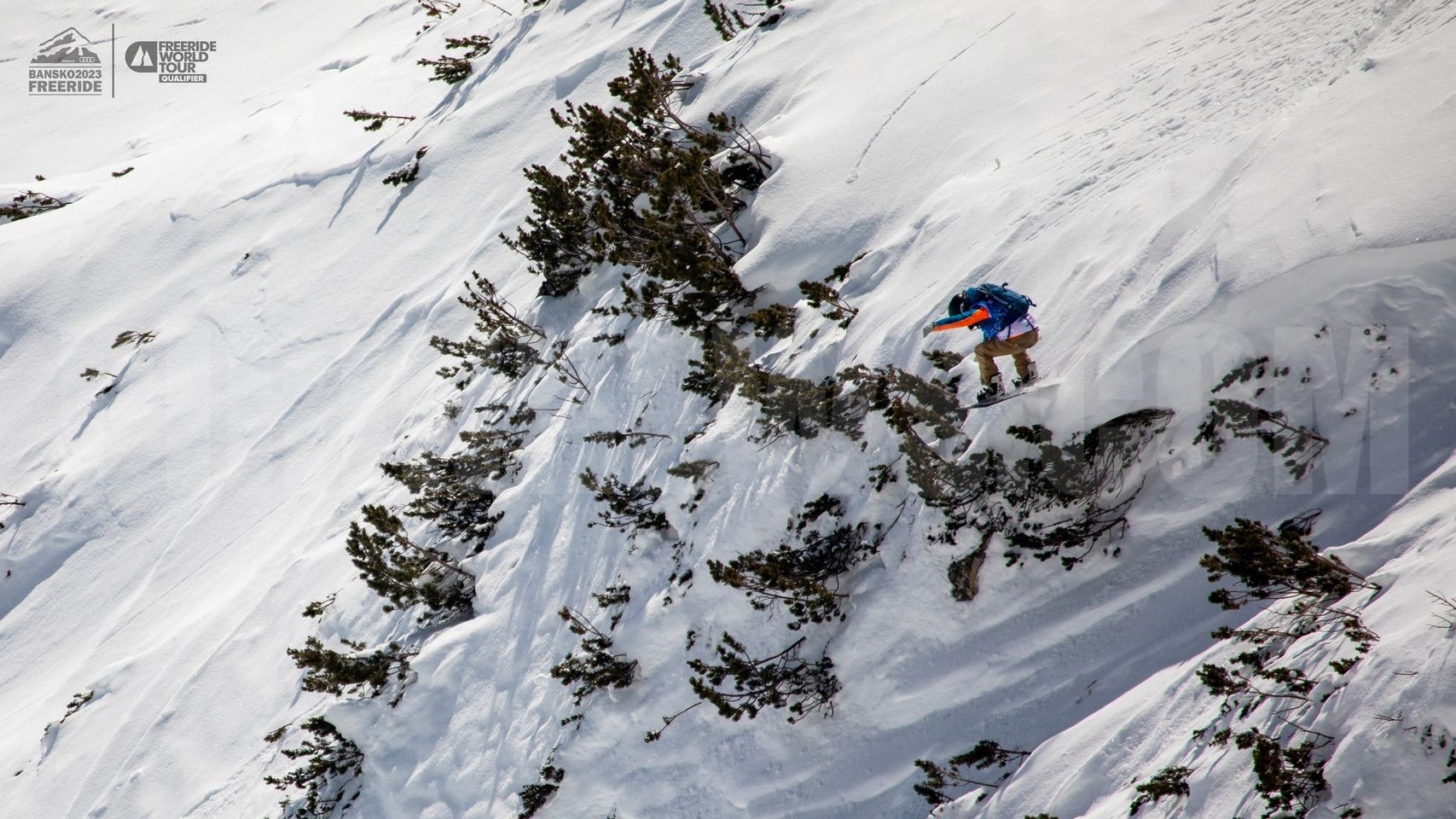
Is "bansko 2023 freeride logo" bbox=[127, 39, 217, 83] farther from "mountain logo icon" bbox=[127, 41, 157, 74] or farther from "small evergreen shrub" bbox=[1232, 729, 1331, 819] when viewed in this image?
"small evergreen shrub" bbox=[1232, 729, 1331, 819]

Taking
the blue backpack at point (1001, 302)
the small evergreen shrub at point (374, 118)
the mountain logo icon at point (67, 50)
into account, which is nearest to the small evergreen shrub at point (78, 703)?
the small evergreen shrub at point (374, 118)

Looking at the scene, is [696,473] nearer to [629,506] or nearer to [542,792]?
[629,506]

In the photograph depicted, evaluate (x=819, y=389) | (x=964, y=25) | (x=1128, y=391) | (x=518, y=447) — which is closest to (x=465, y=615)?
(x=518, y=447)

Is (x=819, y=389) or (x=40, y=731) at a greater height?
(x=819, y=389)

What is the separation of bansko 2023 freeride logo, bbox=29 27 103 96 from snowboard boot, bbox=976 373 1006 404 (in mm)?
19865

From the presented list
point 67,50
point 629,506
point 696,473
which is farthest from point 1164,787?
point 67,50

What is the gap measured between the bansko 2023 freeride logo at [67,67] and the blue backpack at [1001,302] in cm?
1982

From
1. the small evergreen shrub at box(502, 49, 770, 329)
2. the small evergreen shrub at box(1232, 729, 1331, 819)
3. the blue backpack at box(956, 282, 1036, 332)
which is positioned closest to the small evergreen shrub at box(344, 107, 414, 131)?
the small evergreen shrub at box(502, 49, 770, 329)

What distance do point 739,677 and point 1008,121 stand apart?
3972 mm

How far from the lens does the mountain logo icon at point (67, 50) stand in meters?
17.9

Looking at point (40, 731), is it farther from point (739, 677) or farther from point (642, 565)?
point (739, 677)

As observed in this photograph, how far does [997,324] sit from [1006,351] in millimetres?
152

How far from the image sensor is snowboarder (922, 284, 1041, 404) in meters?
3.91

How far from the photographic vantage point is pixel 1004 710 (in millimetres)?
3885
